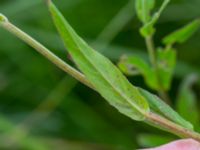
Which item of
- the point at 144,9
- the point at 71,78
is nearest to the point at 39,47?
the point at 144,9

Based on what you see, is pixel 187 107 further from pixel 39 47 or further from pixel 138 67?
pixel 39 47

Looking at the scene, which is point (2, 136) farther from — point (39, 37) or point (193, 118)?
point (193, 118)

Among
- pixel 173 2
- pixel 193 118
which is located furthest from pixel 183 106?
pixel 173 2

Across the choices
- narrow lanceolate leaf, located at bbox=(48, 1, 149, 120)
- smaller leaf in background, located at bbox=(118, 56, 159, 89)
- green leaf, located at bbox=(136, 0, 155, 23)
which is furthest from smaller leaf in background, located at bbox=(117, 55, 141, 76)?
narrow lanceolate leaf, located at bbox=(48, 1, 149, 120)

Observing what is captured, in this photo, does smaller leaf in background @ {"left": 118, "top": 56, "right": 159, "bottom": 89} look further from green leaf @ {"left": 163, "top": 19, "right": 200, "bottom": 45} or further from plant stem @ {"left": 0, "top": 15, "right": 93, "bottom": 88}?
plant stem @ {"left": 0, "top": 15, "right": 93, "bottom": 88}

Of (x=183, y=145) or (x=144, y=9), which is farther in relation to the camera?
(x=144, y=9)

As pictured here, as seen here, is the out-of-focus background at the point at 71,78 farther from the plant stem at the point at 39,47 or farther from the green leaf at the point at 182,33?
the plant stem at the point at 39,47

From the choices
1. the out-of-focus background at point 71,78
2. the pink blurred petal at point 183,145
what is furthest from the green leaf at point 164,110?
the out-of-focus background at point 71,78
